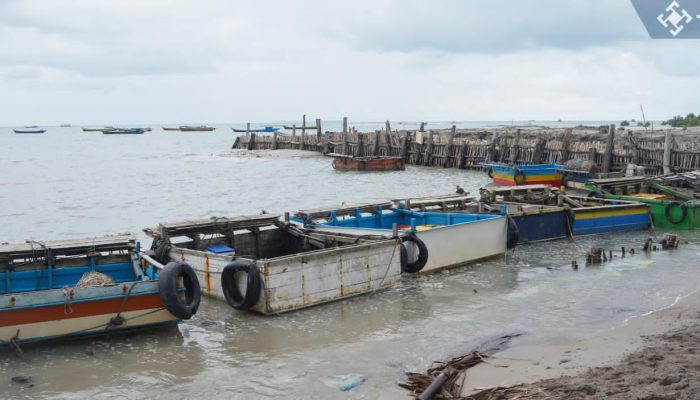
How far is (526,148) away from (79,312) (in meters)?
32.7

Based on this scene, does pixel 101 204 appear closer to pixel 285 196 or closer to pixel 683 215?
pixel 285 196

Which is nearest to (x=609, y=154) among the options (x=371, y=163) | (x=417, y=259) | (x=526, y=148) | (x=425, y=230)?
(x=526, y=148)

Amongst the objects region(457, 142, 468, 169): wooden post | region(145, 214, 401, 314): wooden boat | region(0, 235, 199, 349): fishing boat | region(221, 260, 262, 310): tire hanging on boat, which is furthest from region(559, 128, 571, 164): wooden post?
region(0, 235, 199, 349): fishing boat

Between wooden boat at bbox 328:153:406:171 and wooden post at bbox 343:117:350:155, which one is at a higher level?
wooden post at bbox 343:117:350:155

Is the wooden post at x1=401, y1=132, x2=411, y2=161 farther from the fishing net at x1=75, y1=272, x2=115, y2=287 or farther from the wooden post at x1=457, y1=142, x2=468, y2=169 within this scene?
the fishing net at x1=75, y1=272, x2=115, y2=287

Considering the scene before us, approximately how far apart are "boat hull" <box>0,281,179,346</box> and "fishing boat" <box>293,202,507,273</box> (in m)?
4.99

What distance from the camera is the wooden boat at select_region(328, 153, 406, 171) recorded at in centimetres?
4547

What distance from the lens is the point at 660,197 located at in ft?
72.2

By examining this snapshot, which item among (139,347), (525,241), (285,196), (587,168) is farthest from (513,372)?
(285,196)

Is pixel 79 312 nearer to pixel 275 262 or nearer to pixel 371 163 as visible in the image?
pixel 275 262

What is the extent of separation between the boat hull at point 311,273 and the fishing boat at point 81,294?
1.18 m

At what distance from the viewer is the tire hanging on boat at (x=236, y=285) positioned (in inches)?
441

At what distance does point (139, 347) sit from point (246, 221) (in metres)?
4.73

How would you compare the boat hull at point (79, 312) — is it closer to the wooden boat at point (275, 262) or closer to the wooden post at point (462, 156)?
the wooden boat at point (275, 262)
